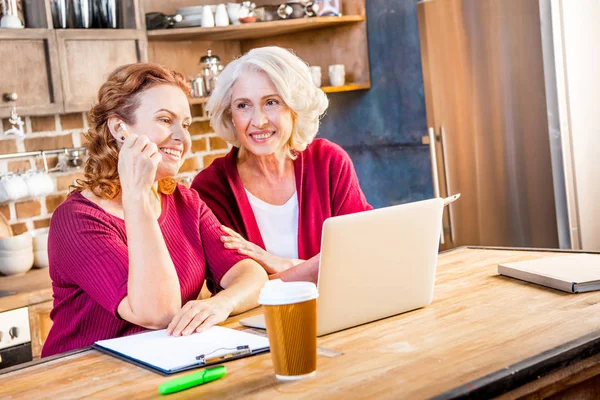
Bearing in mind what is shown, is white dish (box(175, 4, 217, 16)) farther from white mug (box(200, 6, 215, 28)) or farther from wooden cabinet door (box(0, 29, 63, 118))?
wooden cabinet door (box(0, 29, 63, 118))

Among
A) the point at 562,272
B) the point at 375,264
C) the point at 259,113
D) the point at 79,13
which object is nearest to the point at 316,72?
the point at 79,13

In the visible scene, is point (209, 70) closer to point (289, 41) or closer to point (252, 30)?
point (252, 30)

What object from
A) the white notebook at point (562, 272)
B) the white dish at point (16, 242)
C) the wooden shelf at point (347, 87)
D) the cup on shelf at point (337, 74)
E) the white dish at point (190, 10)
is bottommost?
the white notebook at point (562, 272)

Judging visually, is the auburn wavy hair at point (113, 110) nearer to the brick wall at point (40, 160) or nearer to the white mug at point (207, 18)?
the brick wall at point (40, 160)

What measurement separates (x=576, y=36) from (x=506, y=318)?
82.3 inches

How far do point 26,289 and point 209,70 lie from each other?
1.51m

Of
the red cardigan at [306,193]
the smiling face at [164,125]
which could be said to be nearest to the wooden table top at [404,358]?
the smiling face at [164,125]

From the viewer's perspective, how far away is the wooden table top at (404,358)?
4.39 feet

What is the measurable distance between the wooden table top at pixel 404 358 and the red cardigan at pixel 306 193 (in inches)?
29.1

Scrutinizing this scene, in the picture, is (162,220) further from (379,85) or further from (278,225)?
(379,85)

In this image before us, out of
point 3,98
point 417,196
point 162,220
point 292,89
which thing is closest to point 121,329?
point 162,220

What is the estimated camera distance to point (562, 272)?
196cm

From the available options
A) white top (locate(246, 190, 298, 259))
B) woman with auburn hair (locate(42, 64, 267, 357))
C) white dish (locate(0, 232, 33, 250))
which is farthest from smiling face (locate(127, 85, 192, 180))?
white dish (locate(0, 232, 33, 250))

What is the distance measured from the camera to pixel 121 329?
6.28 ft
